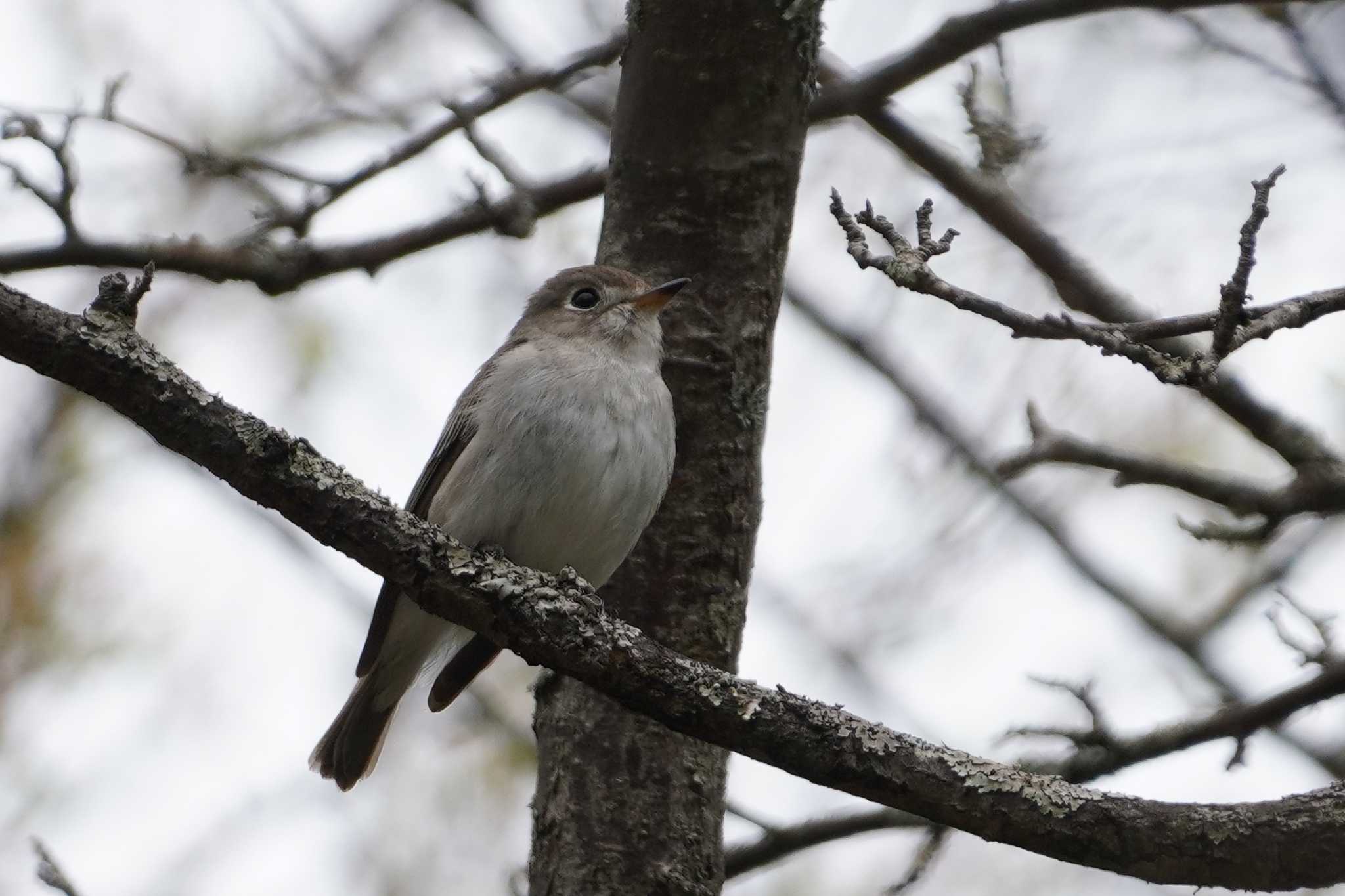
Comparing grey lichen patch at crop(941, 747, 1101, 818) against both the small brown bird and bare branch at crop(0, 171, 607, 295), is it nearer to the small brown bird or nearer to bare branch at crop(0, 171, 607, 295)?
the small brown bird

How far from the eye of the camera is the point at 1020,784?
281 cm

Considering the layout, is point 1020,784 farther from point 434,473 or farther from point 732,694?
point 434,473

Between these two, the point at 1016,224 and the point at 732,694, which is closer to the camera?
the point at 732,694

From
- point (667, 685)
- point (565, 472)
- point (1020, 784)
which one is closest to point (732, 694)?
point (667, 685)

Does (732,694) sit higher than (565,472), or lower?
lower

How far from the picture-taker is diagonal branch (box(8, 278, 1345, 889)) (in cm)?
270

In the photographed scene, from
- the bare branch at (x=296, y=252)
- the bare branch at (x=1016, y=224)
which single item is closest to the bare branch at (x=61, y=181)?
the bare branch at (x=296, y=252)

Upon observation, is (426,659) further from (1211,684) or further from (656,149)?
(1211,684)

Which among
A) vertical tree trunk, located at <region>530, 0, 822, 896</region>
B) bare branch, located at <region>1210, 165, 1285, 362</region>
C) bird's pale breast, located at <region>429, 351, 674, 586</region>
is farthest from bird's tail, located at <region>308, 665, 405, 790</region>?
bare branch, located at <region>1210, 165, 1285, 362</region>

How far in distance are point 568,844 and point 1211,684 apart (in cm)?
364

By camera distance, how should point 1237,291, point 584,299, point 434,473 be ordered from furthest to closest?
1. point 584,299
2. point 434,473
3. point 1237,291

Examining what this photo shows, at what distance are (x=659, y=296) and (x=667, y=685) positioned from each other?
72.6 inches

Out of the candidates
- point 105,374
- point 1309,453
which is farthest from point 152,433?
point 1309,453

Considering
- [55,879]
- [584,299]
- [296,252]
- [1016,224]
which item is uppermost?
[1016,224]
